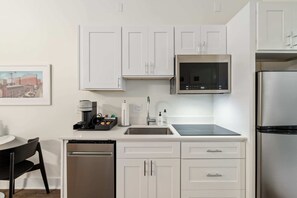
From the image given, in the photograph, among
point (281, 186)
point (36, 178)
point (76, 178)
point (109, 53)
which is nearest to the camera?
point (281, 186)

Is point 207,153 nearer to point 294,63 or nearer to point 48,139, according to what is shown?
point 294,63

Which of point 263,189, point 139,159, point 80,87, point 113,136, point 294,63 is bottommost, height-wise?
point 263,189

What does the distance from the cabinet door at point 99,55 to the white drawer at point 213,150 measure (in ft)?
3.75

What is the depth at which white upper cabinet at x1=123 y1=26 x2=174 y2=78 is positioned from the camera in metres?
2.24

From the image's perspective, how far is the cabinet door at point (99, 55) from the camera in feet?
7.31

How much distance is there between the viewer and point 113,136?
6.18 ft

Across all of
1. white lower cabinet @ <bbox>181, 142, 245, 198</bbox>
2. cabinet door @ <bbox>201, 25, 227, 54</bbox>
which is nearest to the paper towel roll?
white lower cabinet @ <bbox>181, 142, 245, 198</bbox>

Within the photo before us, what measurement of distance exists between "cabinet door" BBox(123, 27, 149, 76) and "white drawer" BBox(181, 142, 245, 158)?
3.23 ft

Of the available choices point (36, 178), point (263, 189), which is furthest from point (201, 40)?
point (36, 178)

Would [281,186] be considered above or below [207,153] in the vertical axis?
below

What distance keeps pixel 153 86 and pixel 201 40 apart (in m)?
0.85

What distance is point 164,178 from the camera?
73.3 inches

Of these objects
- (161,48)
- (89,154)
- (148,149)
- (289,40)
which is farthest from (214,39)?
(89,154)

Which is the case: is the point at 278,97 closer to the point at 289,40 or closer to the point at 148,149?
the point at 289,40
